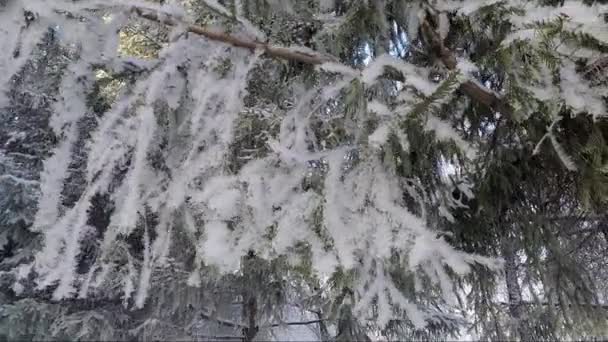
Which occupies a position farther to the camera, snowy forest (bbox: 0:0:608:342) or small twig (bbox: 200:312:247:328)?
small twig (bbox: 200:312:247:328)

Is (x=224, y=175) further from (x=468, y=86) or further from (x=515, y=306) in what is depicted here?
(x=515, y=306)

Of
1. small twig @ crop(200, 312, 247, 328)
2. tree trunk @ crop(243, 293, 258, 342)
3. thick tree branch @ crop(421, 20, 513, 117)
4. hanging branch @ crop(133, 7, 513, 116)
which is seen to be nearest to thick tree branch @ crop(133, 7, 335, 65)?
hanging branch @ crop(133, 7, 513, 116)

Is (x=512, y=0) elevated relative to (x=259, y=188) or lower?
elevated

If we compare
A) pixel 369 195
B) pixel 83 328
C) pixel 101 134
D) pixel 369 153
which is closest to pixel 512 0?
pixel 369 153

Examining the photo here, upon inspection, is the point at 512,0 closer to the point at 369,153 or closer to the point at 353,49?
the point at 369,153

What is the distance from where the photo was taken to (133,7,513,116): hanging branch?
62.2 inches

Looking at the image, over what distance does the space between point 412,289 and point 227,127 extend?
114 cm

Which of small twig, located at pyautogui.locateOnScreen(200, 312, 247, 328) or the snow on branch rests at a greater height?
the snow on branch

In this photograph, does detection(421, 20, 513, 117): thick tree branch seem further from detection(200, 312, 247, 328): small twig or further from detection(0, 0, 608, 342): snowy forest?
detection(200, 312, 247, 328): small twig

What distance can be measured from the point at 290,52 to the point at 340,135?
50 cm

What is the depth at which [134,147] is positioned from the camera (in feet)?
5.62

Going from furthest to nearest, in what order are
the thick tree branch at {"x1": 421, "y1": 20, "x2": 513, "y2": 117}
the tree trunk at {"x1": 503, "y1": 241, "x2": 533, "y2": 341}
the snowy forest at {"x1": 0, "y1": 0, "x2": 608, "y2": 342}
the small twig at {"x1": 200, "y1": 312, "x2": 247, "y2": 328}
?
the small twig at {"x1": 200, "y1": 312, "x2": 247, "y2": 328}, the tree trunk at {"x1": 503, "y1": 241, "x2": 533, "y2": 341}, the thick tree branch at {"x1": 421, "y1": 20, "x2": 513, "y2": 117}, the snowy forest at {"x1": 0, "y1": 0, "x2": 608, "y2": 342}

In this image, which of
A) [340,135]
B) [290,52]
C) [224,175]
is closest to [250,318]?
[340,135]

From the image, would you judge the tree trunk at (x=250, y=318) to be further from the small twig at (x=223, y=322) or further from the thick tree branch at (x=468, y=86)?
the thick tree branch at (x=468, y=86)
